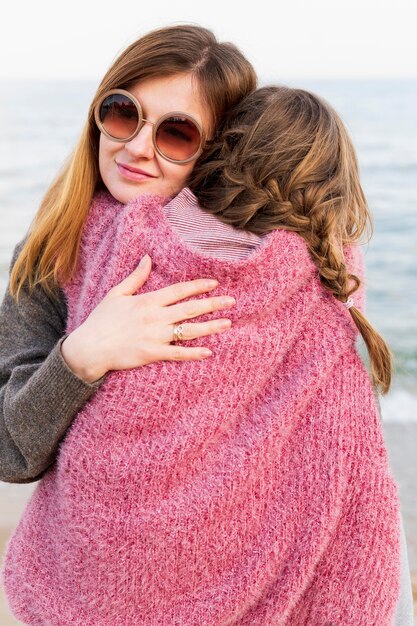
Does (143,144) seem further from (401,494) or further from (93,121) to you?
(401,494)

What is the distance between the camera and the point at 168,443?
5.07ft

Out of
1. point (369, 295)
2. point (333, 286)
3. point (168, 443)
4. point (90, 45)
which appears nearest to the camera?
point (168, 443)

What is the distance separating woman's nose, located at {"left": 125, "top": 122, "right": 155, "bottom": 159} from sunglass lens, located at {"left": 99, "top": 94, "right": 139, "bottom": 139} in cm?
2

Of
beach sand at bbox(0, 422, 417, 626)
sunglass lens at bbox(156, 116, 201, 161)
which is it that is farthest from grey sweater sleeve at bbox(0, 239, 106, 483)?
beach sand at bbox(0, 422, 417, 626)

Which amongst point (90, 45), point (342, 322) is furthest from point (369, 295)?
point (90, 45)

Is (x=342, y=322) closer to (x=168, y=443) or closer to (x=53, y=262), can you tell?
(x=168, y=443)

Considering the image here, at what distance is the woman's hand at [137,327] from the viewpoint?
1.59 m

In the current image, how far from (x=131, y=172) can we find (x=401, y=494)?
355 cm

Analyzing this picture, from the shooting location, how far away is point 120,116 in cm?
179

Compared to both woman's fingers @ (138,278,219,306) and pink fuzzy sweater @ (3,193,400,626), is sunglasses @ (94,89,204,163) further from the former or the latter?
woman's fingers @ (138,278,219,306)

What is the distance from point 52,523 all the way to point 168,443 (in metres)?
0.40

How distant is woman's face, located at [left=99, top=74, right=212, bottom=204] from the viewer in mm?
1778

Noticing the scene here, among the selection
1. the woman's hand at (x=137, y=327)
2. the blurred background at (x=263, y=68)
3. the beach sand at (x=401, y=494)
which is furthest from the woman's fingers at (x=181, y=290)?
the blurred background at (x=263, y=68)

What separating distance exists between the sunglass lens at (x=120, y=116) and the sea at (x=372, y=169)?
8.93 feet
